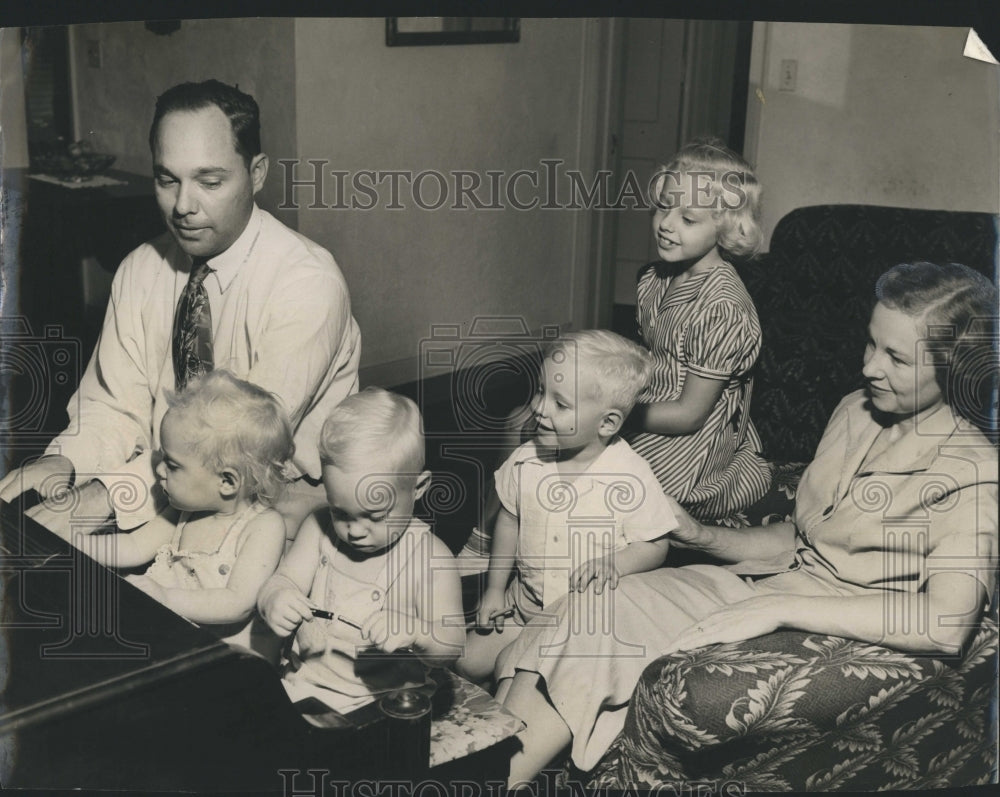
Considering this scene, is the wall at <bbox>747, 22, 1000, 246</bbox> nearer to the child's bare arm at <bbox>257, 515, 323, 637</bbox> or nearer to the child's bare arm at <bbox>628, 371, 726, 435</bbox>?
the child's bare arm at <bbox>628, 371, 726, 435</bbox>

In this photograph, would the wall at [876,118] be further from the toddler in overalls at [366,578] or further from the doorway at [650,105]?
the toddler in overalls at [366,578]

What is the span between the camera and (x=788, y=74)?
7.32 ft

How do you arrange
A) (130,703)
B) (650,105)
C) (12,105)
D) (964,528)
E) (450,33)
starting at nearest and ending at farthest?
(130,703), (964,528), (12,105), (650,105), (450,33)

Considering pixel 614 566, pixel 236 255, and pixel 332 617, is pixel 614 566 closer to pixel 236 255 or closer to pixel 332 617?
pixel 332 617

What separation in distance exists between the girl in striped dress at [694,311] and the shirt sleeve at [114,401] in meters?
0.80

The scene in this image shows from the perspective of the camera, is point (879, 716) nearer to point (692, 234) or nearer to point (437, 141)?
point (692, 234)

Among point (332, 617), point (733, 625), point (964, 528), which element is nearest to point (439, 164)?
point (332, 617)

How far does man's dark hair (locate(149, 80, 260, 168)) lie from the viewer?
6.49 ft

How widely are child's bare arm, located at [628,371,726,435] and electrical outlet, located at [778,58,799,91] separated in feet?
1.81

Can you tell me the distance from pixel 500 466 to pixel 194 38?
0.81m

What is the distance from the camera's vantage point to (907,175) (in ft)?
7.29

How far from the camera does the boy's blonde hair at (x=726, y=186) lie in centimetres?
202

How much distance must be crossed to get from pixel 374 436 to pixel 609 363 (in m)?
0.37

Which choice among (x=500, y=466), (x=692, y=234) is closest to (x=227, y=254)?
(x=500, y=466)
